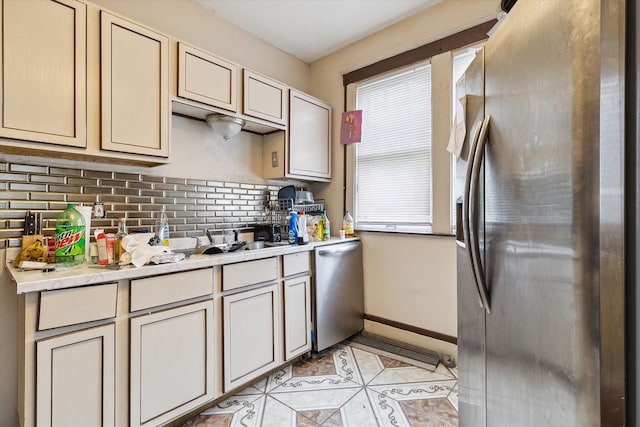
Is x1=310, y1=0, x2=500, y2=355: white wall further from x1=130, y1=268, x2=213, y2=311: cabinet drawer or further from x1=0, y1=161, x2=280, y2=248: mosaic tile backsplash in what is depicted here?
x1=130, y1=268, x2=213, y2=311: cabinet drawer

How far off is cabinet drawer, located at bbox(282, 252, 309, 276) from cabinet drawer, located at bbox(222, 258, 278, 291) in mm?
87

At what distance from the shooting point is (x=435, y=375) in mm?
2072

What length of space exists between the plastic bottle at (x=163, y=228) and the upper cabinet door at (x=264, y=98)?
0.89 metres

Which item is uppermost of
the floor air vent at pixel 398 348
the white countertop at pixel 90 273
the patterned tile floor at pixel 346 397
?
the white countertop at pixel 90 273

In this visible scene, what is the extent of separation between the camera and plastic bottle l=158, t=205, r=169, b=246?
187 cm

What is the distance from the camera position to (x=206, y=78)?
194cm

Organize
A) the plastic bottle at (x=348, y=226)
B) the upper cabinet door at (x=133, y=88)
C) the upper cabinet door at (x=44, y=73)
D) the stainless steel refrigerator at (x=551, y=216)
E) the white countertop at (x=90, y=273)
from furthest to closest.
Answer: the plastic bottle at (x=348, y=226) → the upper cabinet door at (x=133, y=88) → the upper cabinet door at (x=44, y=73) → the white countertop at (x=90, y=273) → the stainless steel refrigerator at (x=551, y=216)

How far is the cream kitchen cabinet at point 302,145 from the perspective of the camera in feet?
8.23

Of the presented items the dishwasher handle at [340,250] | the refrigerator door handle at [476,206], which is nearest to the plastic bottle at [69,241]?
the dishwasher handle at [340,250]

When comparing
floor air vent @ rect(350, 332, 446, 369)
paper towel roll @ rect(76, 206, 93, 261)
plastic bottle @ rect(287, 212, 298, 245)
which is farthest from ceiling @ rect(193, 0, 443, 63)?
floor air vent @ rect(350, 332, 446, 369)

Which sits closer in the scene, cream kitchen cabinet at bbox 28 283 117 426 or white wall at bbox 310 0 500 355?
cream kitchen cabinet at bbox 28 283 117 426

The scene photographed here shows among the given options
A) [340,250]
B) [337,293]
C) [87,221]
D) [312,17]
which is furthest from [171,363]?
[312,17]

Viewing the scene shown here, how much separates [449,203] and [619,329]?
1865 mm

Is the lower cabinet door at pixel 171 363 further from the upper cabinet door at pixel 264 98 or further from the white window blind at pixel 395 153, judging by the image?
the white window blind at pixel 395 153
